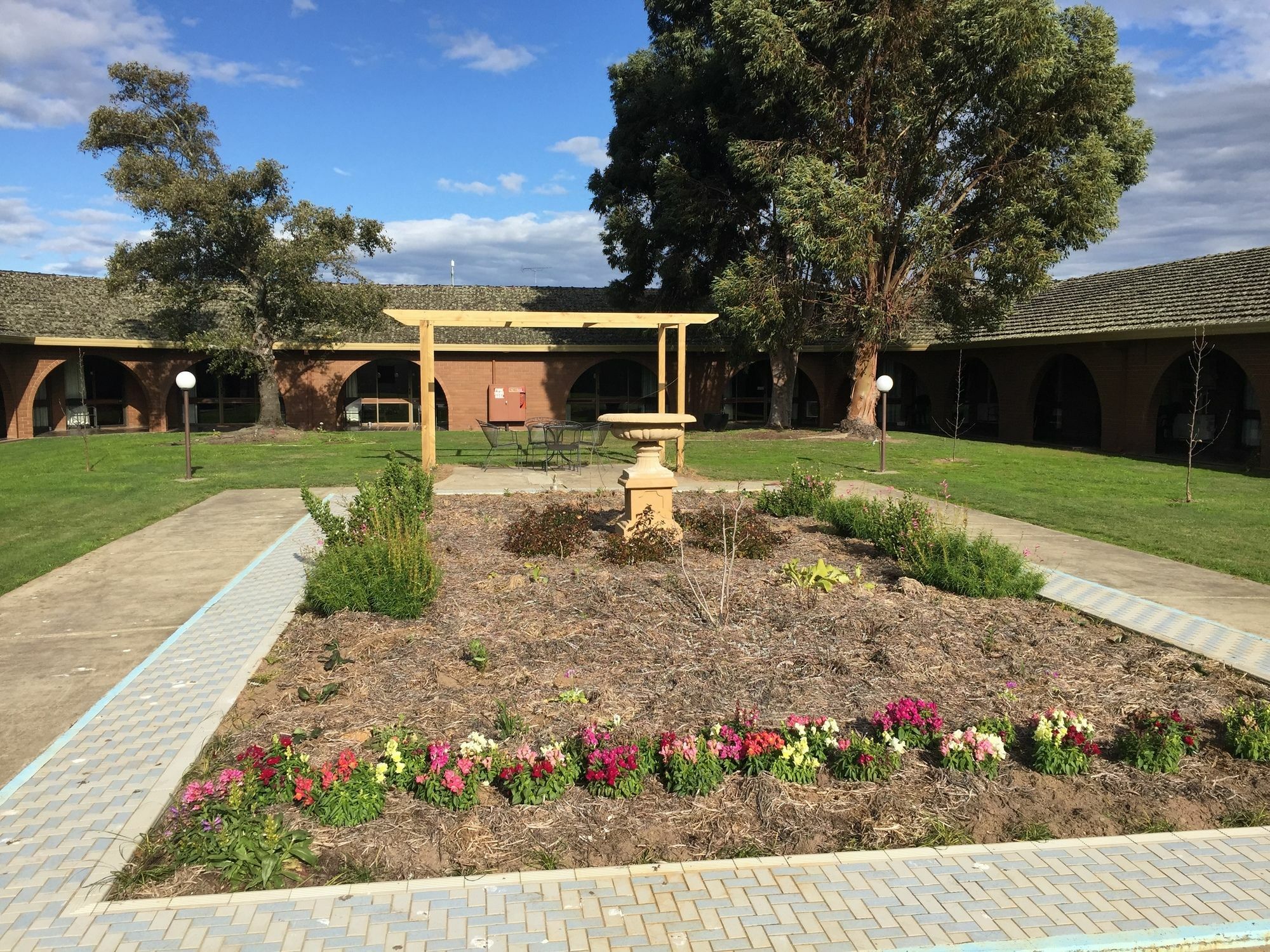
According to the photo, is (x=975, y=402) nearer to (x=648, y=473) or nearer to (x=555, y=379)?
(x=555, y=379)

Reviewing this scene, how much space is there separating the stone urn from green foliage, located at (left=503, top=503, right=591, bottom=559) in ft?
1.62

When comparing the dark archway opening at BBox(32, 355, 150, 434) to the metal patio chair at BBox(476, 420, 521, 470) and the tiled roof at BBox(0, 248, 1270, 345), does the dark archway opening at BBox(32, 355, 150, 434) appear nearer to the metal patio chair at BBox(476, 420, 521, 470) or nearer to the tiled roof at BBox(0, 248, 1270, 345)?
the tiled roof at BBox(0, 248, 1270, 345)

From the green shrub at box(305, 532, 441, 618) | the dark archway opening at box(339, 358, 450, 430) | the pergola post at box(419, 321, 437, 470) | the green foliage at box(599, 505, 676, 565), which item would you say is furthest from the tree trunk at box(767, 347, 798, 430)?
the green shrub at box(305, 532, 441, 618)

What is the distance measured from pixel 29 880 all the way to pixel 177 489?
37.9 ft

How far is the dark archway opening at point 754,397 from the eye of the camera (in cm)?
3088

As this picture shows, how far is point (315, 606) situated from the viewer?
22.6ft

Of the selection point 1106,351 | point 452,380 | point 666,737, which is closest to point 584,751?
point 666,737

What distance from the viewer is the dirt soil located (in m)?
3.63

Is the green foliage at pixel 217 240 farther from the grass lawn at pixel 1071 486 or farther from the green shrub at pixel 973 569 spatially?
the green shrub at pixel 973 569

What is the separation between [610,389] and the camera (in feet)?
98.4

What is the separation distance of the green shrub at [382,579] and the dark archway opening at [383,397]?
22308 millimetres

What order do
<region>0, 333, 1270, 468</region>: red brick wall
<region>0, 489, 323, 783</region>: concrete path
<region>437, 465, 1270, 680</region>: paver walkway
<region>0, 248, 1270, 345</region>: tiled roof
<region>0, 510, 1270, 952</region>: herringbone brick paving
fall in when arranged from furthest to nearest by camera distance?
<region>0, 333, 1270, 468</region>: red brick wall < <region>0, 248, 1270, 345</region>: tiled roof < <region>437, 465, 1270, 680</region>: paver walkway < <region>0, 489, 323, 783</region>: concrete path < <region>0, 510, 1270, 952</region>: herringbone brick paving

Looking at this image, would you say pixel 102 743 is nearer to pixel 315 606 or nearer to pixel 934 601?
pixel 315 606

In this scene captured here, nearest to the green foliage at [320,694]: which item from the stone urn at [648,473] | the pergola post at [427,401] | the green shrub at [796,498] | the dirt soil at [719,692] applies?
the dirt soil at [719,692]
